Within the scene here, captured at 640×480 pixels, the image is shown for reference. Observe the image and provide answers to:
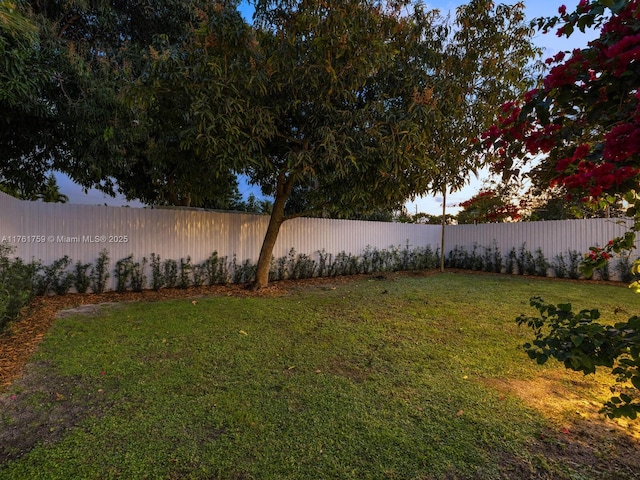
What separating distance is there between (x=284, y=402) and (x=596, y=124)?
233 centimetres

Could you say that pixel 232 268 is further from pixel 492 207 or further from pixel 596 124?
pixel 492 207

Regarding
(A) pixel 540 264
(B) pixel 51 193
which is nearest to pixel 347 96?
(A) pixel 540 264

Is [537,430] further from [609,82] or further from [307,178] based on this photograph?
[307,178]

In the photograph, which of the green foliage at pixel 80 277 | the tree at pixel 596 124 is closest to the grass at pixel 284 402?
the tree at pixel 596 124

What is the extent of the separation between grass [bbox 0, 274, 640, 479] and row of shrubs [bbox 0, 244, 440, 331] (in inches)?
31.6

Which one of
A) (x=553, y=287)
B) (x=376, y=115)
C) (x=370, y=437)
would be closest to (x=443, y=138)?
(x=376, y=115)

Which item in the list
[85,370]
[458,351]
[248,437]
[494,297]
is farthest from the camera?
[494,297]

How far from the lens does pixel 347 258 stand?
9633 mm

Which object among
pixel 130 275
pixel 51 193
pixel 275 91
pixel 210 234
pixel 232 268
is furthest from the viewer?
pixel 51 193

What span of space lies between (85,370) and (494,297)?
20.7ft

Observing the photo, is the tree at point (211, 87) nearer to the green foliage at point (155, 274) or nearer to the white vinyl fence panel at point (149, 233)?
the white vinyl fence panel at point (149, 233)

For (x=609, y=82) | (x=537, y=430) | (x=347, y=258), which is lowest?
(x=537, y=430)

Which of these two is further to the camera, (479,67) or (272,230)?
(272,230)

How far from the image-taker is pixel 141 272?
6.55m
